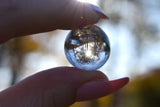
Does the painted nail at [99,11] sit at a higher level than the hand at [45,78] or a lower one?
higher

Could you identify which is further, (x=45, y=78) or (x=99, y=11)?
(x=99, y=11)

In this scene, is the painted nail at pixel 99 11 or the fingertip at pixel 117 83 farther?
the painted nail at pixel 99 11

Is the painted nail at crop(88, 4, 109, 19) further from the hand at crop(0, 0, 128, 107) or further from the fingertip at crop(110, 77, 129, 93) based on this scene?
the fingertip at crop(110, 77, 129, 93)

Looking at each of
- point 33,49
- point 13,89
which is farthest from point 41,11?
point 33,49

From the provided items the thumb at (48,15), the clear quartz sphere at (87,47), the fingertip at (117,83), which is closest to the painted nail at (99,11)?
the thumb at (48,15)

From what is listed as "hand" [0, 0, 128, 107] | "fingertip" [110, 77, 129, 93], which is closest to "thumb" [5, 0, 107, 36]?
"hand" [0, 0, 128, 107]

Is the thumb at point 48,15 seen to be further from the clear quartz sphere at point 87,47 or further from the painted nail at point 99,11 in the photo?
the clear quartz sphere at point 87,47

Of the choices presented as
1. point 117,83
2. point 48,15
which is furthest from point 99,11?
point 117,83

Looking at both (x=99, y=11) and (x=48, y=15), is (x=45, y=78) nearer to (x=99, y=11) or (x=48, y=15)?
(x=48, y=15)
